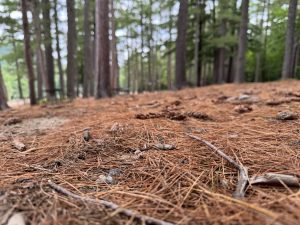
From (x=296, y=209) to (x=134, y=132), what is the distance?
1.62 m

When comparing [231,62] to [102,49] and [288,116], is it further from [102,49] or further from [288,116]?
[288,116]

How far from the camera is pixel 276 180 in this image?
1.48 meters

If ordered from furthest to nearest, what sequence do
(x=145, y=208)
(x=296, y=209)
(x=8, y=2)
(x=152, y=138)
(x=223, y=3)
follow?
(x=223, y=3)
(x=8, y=2)
(x=152, y=138)
(x=145, y=208)
(x=296, y=209)

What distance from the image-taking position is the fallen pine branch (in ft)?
4.78

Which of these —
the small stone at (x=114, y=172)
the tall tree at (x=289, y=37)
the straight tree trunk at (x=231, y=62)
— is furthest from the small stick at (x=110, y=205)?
the straight tree trunk at (x=231, y=62)

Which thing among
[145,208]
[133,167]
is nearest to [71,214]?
[145,208]

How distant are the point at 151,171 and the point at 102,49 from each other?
18.7 ft

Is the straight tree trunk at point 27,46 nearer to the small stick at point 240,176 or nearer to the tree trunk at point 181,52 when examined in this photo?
the tree trunk at point 181,52

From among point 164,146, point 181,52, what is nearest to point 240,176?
point 164,146

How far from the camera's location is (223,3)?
1299 centimetres

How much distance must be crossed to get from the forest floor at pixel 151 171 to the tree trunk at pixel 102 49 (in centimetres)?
407

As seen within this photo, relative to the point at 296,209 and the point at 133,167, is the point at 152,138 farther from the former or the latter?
the point at 296,209

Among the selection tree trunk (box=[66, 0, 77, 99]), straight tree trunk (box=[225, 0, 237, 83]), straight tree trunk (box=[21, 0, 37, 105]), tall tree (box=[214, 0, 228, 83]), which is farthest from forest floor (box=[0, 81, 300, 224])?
straight tree trunk (box=[225, 0, 237, 83])

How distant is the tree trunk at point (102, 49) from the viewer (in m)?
6.82
